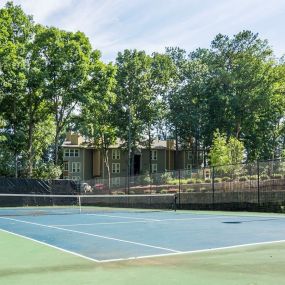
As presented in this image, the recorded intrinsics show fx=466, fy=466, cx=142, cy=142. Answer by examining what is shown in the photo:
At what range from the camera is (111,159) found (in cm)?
7731

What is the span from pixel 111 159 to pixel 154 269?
7136 centimetres

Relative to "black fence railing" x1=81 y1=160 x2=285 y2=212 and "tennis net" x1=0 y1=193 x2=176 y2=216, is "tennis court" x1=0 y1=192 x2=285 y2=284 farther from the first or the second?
"tennis net" x1=0 y1=193 x2=176 y2=216

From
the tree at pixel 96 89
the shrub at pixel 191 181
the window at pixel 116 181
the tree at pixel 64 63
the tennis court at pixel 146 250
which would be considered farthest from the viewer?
the tree at pixel 96 89

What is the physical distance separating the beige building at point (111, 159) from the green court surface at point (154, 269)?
213 ft

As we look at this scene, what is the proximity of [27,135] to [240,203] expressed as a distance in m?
30.5

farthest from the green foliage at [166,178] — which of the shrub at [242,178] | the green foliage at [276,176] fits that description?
the green foliage at [276,176]

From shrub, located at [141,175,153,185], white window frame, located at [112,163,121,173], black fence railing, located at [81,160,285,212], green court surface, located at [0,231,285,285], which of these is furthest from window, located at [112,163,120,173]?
green court surface, located at [0,231,285,285]

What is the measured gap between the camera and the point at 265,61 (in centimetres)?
6325

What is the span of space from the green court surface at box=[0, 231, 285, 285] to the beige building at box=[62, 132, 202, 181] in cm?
6498

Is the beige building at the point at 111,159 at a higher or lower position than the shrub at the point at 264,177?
higher

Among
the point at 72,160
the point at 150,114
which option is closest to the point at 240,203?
the point at 150,114

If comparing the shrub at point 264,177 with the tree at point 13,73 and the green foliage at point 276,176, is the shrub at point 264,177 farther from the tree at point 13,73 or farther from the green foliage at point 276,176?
the tree at point 13,73

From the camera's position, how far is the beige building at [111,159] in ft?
247

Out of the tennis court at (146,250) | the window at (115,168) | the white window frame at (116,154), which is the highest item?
the white window frame at (116,154)
